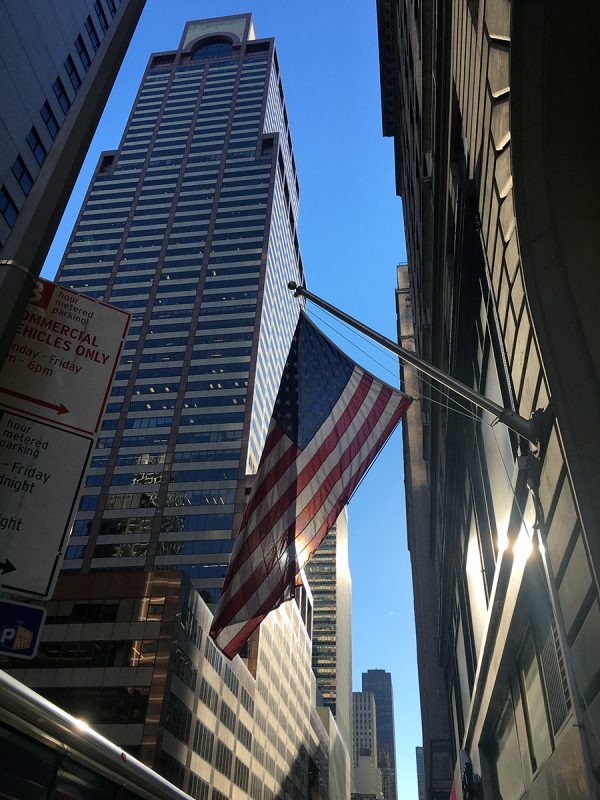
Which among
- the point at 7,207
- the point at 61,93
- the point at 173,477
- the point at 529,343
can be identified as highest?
the point at 173,477

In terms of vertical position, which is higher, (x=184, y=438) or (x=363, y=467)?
(x=184, y=438)

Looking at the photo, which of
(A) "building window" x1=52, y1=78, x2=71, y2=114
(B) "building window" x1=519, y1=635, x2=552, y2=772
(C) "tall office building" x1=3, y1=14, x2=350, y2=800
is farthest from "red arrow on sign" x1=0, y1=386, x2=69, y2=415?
(C) "tall office building" x1=3, y1=14, x2=350, y2=800

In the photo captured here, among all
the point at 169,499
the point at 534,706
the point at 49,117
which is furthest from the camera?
the point at 169,499

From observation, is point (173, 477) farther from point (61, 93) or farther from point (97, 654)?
point (61, 93)

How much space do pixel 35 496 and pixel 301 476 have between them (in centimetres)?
600

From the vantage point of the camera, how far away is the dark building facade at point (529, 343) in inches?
268

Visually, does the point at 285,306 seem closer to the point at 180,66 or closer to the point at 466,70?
the point at 180,66

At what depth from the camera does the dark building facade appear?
268 inches

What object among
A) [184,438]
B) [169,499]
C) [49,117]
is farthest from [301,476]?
[184,438]

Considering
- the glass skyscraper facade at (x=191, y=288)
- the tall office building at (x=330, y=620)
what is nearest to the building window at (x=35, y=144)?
the glass skyscraper facade at (x=191, y=288)

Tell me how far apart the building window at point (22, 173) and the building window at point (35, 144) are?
89 cm

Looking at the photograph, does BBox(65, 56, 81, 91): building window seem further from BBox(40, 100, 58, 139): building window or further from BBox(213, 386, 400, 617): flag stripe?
BBox(213, 386, 400, 617): flag stripe

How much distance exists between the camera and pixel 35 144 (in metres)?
33.0

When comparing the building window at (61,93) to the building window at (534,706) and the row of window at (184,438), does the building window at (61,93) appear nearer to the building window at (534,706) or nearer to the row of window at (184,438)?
the building window at (534,706)
